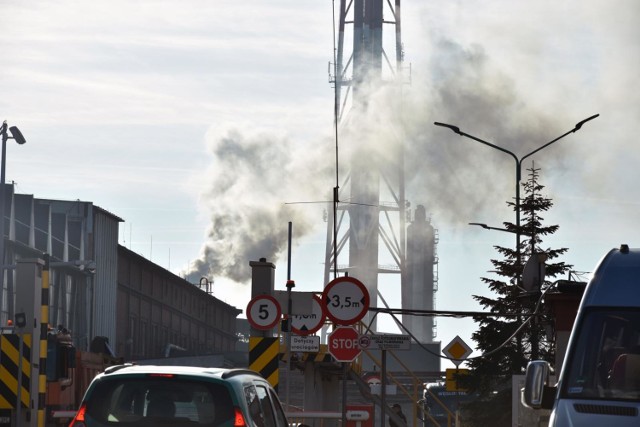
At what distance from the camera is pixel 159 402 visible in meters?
11.5

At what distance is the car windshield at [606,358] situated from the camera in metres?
10.4

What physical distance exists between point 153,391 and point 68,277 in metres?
54.3

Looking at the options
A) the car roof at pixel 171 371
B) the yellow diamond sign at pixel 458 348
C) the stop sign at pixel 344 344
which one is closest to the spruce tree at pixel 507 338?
the yellow diamond sign at pixel 458 348

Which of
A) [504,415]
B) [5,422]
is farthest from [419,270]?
[5,422]

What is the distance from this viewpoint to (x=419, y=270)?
378ft

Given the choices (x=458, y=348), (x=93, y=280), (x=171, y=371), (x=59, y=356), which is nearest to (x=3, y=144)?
(x=458, y=348)

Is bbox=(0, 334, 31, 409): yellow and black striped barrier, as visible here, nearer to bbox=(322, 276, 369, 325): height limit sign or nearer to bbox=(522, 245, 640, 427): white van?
bbox=(322, 276, 369, 325): height limit sign

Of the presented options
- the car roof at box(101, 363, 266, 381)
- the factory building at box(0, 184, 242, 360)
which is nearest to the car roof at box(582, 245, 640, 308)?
the car roof at box(101, 363, 266, 381)

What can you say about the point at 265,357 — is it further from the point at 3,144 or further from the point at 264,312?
the point at 3,144

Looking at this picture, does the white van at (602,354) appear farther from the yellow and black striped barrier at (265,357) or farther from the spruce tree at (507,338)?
the spruce tree at (507,338)

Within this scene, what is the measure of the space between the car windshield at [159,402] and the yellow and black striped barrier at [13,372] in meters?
6.73

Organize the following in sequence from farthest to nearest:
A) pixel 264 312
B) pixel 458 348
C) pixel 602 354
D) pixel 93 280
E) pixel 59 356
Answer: pixel 93 280, pixel 458 348, pixel 264 312, pixel 59 356, pixel 602 354

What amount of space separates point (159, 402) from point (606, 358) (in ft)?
11.2

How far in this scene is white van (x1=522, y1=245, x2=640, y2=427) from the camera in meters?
10.3
